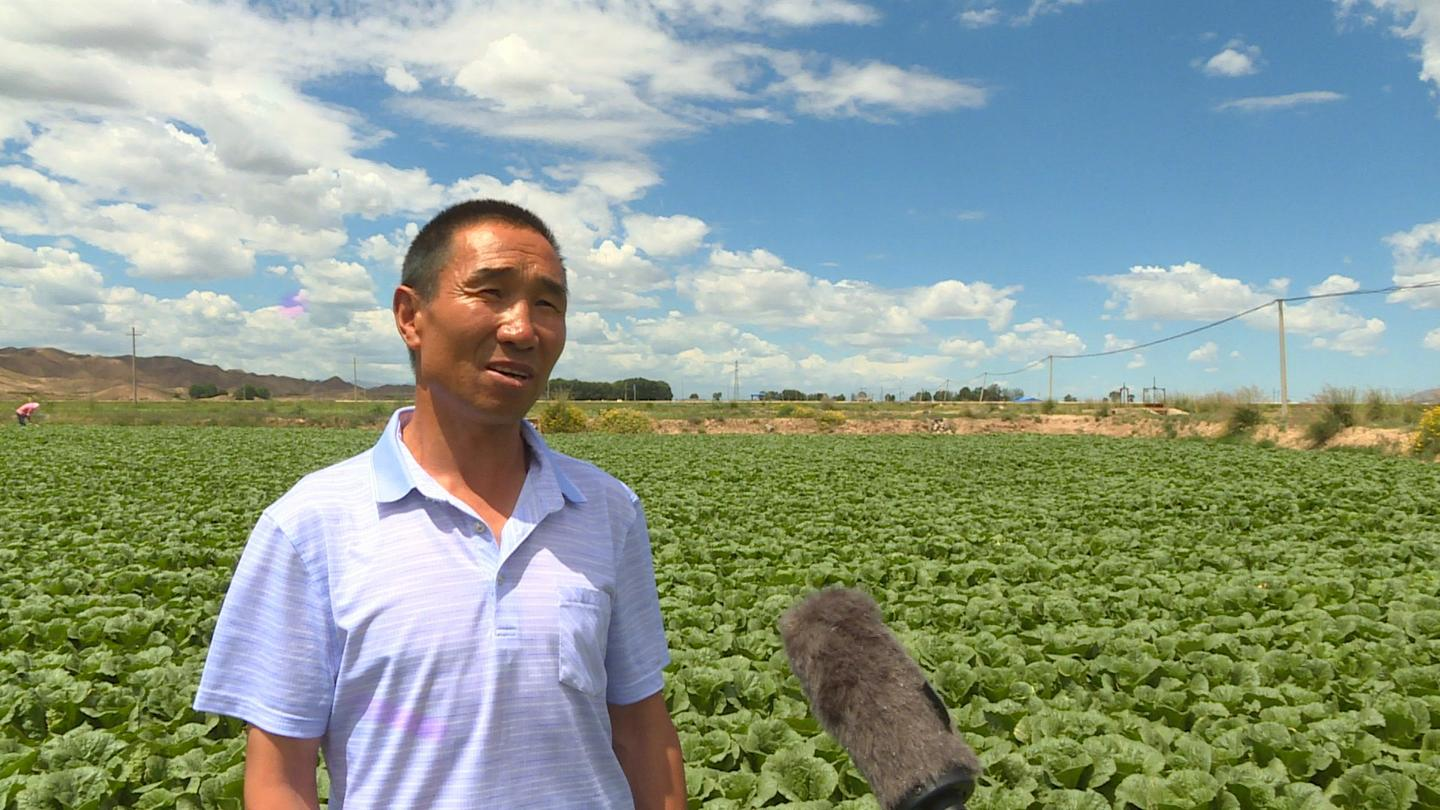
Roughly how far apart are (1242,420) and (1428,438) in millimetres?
7660

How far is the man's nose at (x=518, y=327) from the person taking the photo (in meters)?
1.59

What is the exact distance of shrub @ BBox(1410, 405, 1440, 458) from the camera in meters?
23.5

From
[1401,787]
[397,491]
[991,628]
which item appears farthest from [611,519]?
[991,628]

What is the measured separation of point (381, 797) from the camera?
1.54 meters

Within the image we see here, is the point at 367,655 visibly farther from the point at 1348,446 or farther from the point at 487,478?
the point at 1348,446

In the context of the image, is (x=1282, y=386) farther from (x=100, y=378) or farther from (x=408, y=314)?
(x=100, y=378)

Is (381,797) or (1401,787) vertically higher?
(381,797)

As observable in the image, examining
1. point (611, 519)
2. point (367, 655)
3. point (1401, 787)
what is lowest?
point (1401, 787)

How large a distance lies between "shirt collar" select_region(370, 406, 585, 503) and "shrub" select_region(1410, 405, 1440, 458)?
91.6ft

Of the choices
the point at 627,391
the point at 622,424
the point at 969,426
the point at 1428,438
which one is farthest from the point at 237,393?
the point at 1428,438

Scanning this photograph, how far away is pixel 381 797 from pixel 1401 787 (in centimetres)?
456

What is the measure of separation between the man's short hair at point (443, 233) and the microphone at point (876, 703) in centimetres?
86

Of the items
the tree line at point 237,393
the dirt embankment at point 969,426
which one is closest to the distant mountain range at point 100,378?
the tree line at point 237,393

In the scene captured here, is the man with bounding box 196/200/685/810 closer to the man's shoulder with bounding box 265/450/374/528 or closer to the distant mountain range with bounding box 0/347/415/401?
the man's shoulder with bounding box 265/450/374/528
